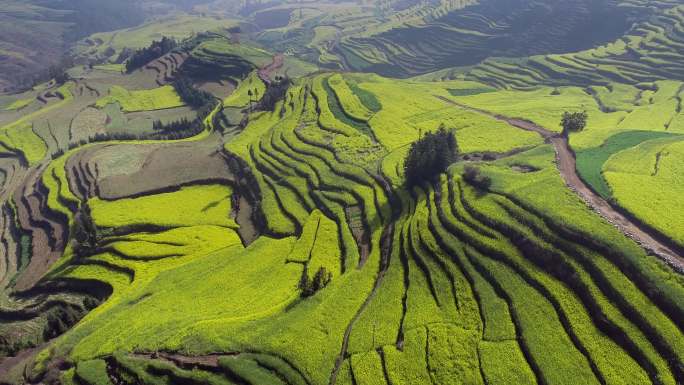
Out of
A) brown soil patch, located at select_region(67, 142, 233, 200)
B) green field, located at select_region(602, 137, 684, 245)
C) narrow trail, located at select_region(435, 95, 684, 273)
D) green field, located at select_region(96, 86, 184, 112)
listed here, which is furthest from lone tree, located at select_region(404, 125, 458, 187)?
green field, located at select_region(96, 86, 184, 112)

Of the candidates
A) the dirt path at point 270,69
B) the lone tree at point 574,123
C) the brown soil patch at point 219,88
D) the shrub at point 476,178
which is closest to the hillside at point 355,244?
the shrub at point 476,178

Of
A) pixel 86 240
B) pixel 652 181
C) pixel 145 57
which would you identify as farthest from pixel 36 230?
pixel 145 57

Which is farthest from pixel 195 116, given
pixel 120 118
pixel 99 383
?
pixel 99 383

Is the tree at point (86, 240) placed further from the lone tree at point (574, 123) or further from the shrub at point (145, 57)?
the shrub at point (145, 57)

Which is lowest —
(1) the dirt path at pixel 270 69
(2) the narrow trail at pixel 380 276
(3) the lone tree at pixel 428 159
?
(1) the dirt path at pixel 270 69

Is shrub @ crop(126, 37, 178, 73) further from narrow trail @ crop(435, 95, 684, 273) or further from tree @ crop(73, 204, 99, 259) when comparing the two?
narrow trail @ crop(435, 95, 684, 273)

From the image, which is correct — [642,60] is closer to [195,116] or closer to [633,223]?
[633,223]
